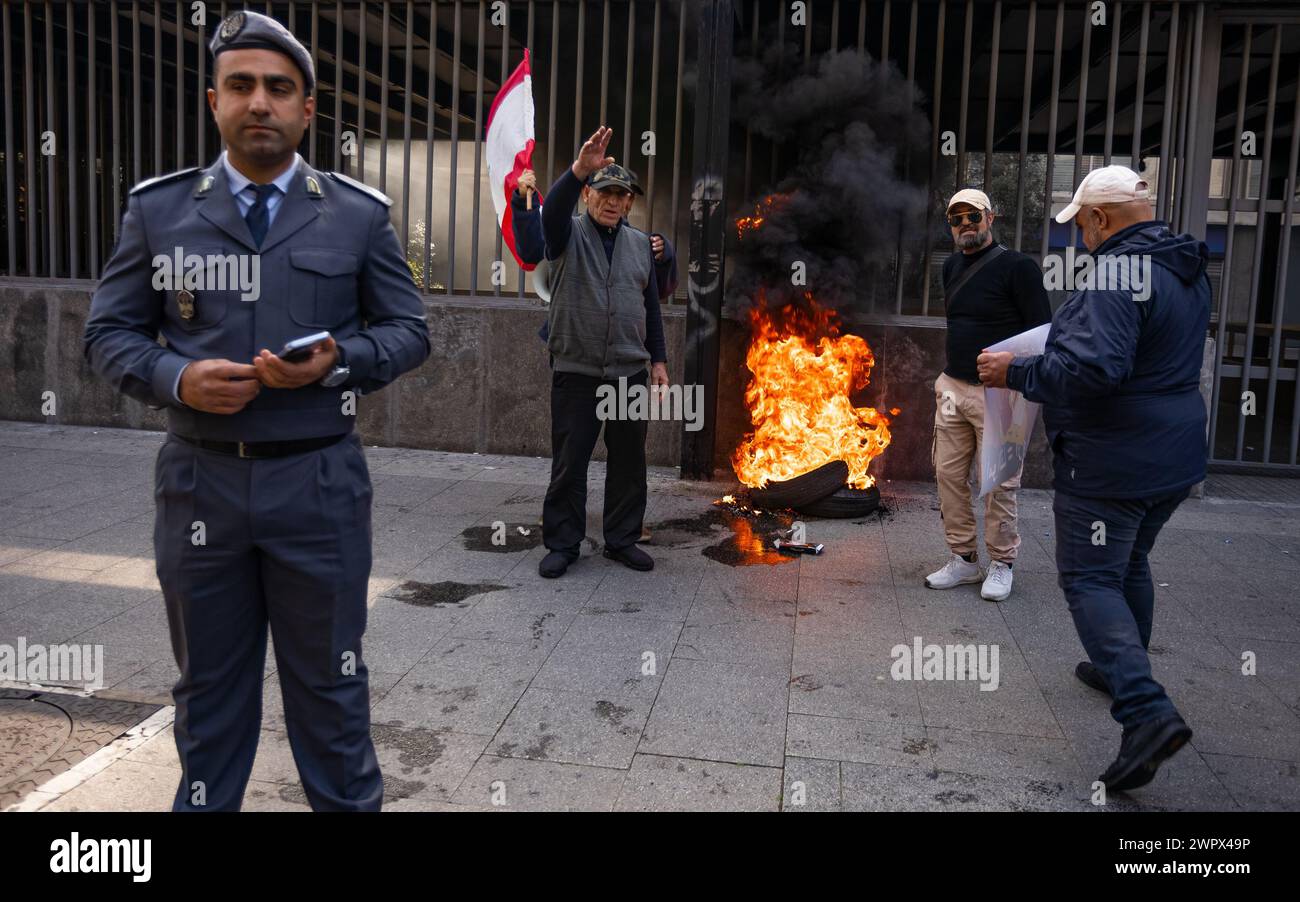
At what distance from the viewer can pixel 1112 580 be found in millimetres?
3789

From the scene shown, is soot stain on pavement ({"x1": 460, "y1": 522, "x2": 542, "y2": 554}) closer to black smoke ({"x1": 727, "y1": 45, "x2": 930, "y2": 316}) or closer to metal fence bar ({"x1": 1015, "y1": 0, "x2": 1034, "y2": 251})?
black smoke ({"x1": 727, "y1": 45, "x2": 930, "y2": 316})

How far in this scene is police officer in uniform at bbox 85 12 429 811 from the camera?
2576mm

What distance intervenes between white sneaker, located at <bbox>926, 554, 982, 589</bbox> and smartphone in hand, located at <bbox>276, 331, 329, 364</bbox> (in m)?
4.19

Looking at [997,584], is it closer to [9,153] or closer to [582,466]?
[582,466]

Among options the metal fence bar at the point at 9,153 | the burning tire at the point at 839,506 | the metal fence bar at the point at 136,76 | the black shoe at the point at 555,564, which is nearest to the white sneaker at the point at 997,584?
the burning tire at the point at 839,506

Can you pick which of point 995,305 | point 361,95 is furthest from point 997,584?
point 361,95

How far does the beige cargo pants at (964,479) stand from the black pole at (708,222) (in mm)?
2709

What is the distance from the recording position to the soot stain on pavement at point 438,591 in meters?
5.38

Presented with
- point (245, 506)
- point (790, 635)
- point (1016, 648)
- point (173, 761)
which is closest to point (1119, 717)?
point (1016, 648)

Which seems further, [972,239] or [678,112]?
[678,112]

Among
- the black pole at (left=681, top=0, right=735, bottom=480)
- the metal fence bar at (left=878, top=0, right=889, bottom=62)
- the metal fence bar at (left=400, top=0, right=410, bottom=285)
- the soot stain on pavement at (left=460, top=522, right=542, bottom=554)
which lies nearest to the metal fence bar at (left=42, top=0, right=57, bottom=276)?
the metal fence bar at (left=400, top=0, right=410, bottom=285)

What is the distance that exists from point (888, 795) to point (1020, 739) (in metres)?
0.74

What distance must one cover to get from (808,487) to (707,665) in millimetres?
2940

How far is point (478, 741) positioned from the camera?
12.4ft
